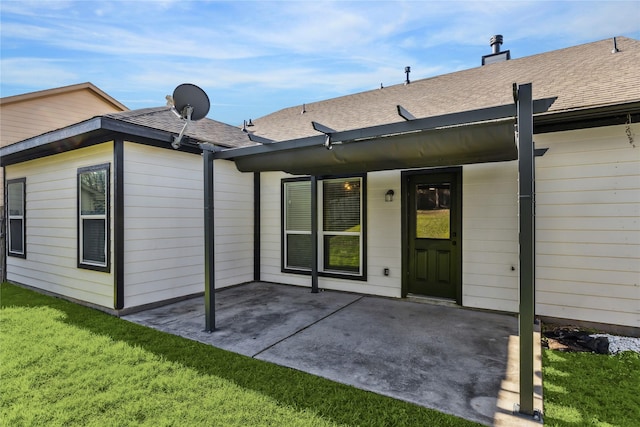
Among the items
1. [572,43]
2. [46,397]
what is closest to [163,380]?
[46,397]

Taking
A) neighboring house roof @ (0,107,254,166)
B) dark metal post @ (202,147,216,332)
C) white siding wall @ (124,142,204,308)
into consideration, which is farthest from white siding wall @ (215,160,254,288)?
dark metal post @ (202,147,216,332)

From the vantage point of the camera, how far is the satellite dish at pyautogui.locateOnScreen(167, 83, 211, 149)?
3760 millimetres

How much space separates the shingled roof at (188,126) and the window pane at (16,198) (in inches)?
129

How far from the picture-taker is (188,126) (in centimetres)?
591

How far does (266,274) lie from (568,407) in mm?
5207

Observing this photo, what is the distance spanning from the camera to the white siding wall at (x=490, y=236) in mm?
4336

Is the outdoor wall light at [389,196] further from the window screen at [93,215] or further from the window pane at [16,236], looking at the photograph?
the window pane at [16,236]

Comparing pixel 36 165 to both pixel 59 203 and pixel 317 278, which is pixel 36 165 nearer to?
pixel 59 203

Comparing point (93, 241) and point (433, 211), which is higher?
point (433, 211)

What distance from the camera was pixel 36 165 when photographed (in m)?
5.86

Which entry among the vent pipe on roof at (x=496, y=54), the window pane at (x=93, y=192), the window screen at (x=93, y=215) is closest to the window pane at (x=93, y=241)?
the window screen at (x=93, y=215)

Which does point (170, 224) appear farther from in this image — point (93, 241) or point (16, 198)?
point (16, 198)

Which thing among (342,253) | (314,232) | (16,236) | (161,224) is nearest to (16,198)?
(16,236)

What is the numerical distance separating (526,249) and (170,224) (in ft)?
15.8
